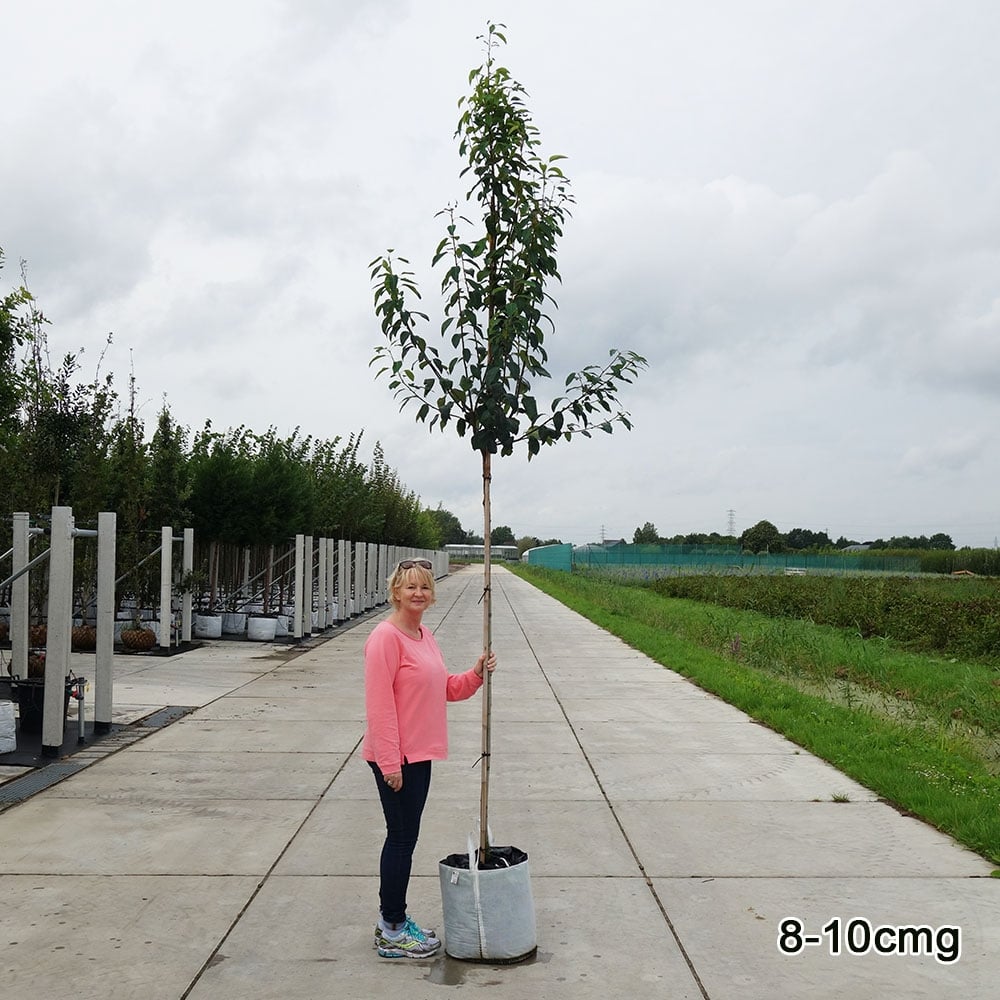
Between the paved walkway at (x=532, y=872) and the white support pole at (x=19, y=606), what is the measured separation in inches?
59.9

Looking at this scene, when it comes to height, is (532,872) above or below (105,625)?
below

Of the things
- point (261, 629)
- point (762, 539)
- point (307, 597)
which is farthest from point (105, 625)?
point (762, 539)

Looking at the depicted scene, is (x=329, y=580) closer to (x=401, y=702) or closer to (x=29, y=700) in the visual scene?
(x=29, y=700)

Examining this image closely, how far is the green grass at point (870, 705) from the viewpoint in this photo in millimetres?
7156

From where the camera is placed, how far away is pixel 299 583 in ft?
65.1

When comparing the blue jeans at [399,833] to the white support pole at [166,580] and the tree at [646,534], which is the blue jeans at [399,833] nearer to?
the white support pole at [166,580]

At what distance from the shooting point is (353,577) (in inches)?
1209

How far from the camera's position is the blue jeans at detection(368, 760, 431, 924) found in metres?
4.45

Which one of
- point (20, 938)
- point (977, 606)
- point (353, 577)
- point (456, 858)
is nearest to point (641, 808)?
point (456, 858)

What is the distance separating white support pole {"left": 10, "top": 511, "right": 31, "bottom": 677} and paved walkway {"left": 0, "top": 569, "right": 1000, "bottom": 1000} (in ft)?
4.99

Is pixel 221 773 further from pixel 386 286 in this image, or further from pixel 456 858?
pixel 386 286

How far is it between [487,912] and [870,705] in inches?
349

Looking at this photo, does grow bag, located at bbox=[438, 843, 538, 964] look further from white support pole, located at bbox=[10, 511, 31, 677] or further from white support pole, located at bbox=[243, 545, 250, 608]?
white support pole, located at bbox=[243, 545, 250, 608]

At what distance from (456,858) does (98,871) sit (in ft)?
6.86
